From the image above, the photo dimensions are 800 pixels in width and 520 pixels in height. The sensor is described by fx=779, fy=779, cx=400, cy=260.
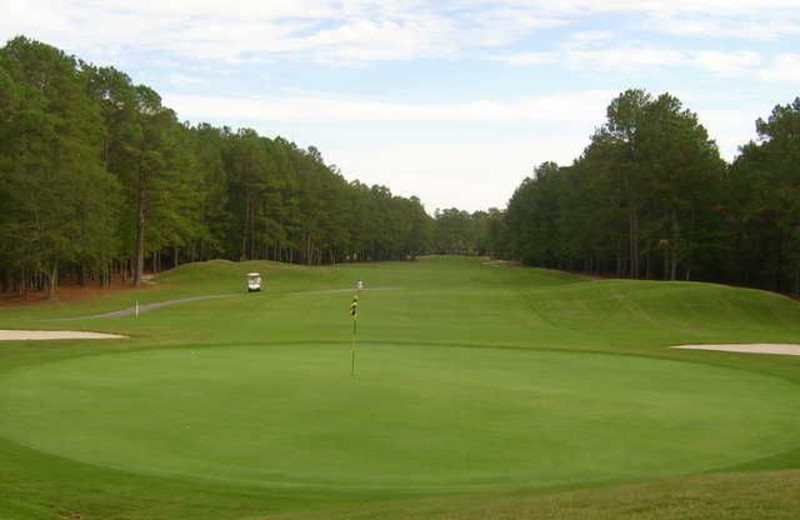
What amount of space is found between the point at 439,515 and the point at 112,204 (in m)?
61.1

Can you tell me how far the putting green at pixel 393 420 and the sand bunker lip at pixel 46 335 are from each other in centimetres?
939

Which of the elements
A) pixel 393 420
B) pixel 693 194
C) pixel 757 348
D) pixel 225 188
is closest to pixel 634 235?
pixel 693 194

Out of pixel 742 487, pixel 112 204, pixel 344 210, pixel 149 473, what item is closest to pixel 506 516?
pixel 742 487

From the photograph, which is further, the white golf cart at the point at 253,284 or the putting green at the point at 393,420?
the white golf cart at the point at 253,284

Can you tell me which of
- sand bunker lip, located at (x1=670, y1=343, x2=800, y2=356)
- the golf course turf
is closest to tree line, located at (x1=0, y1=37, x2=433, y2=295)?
the golf course turf

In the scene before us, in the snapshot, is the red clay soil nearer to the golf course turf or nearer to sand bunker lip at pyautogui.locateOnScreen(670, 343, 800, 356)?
the golf course turf

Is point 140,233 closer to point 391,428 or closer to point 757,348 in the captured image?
point 757,348

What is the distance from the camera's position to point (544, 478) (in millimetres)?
11539

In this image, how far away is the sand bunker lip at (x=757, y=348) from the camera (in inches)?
1211

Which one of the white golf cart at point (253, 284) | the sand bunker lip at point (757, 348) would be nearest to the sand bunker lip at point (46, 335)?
the sand bunker lip at point (757, 348)

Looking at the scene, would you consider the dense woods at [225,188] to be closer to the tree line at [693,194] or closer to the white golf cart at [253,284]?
the tree line at [693,194]

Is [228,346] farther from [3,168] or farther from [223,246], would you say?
[223,246]

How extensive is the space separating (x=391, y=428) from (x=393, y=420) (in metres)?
0.68

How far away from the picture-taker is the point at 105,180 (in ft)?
194
